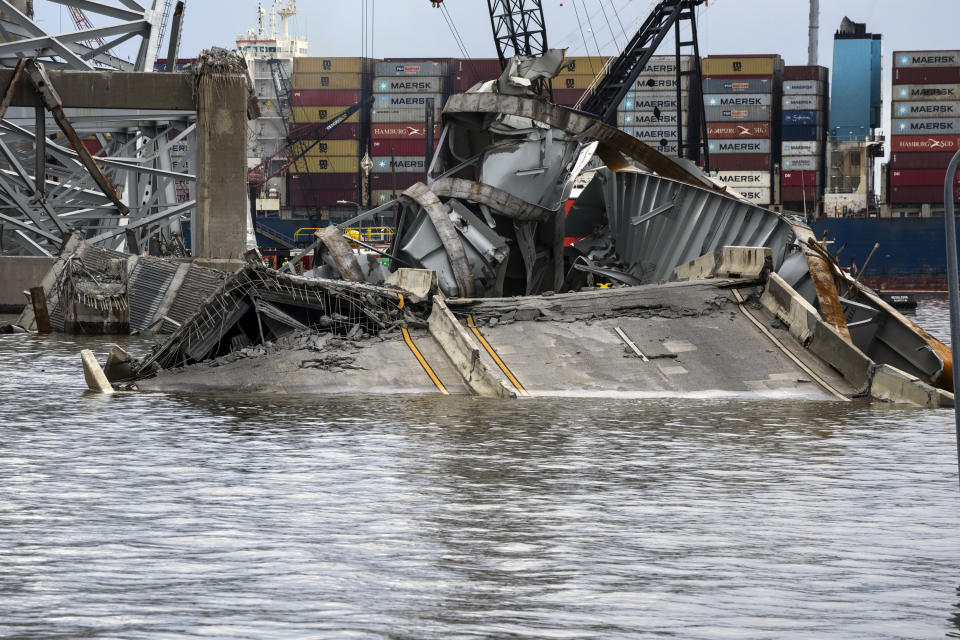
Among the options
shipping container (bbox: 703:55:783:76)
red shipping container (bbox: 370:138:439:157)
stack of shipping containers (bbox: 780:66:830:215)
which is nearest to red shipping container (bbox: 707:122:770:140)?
stack of shipping containers (bbox: 780:66:830:215)

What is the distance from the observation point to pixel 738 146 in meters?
90.3

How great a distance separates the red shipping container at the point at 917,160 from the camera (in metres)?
83.9

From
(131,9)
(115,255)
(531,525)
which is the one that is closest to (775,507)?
(531,525)

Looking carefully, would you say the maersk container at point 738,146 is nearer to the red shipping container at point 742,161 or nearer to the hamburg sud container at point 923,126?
the red shipping container at point 742,161

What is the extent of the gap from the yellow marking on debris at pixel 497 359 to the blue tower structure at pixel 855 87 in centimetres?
7326

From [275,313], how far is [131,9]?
27.6 m

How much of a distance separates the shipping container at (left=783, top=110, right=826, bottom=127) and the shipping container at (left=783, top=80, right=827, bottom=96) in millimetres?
1570

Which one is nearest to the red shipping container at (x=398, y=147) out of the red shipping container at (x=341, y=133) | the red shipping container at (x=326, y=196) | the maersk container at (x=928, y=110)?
the red shipping container at (x=341, y=133)

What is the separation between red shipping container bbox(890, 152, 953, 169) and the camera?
83875 mm

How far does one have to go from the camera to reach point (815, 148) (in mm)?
89562

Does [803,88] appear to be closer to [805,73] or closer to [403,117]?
[805,73]

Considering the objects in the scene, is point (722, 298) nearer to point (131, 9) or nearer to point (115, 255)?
point (115, 255)

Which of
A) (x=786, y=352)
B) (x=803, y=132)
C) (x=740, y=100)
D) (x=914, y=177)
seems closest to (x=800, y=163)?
(x=803, y=132)

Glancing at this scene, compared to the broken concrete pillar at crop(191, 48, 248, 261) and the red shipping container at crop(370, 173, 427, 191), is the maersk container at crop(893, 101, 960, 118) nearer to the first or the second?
the red shipping container at crop(370, 173, 427, 191)
